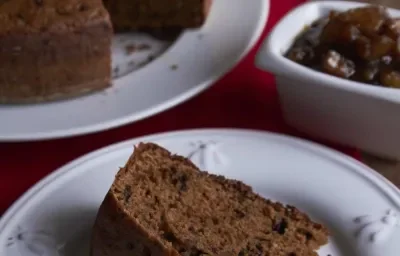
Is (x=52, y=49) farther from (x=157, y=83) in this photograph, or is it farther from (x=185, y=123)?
(x=185, y=123)

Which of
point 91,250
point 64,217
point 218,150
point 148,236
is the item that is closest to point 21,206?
point 64,217

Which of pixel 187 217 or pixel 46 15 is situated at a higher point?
pixel 46 15

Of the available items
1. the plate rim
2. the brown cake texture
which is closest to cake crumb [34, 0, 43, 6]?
the plate rim

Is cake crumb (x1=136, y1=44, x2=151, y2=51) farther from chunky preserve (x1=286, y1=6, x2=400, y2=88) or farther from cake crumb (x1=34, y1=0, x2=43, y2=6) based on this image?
chunky preserve (x1=286, y1=6, x2=400, y2=88)

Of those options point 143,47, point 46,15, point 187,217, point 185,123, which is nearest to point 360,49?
point 185,123

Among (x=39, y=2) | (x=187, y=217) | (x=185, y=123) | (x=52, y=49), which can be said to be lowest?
(x=185, y=123)

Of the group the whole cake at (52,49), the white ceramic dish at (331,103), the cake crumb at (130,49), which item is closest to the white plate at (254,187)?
the white ceramic dish at (331,103)

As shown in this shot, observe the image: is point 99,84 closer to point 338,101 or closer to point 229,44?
point 229,44
